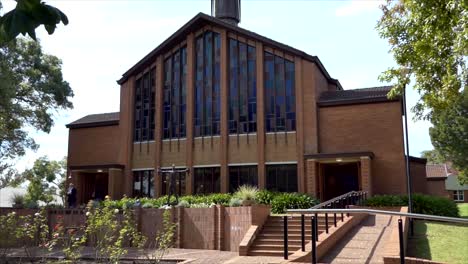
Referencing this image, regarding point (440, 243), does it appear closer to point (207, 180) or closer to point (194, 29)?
point (207, 180)

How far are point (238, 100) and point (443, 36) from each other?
17.8 metres

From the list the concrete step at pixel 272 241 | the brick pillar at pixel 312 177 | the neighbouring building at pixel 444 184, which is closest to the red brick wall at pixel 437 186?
the neighbouring building at pixel 444 184

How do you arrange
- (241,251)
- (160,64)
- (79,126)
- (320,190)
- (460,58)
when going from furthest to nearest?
(79,126)
(160,64)
(320,190)
(241,251)
(460,58)

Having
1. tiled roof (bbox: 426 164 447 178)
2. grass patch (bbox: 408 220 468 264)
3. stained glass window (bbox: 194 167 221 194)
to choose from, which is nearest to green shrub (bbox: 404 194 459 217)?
grass patch (bbox: 408 220 468 264)

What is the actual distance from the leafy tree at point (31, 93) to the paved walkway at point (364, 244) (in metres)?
18.2

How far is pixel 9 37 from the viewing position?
293cm

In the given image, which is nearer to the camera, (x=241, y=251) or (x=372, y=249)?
(x=372, y=249)

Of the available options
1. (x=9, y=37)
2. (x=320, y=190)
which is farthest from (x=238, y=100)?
(x=9, y=37)

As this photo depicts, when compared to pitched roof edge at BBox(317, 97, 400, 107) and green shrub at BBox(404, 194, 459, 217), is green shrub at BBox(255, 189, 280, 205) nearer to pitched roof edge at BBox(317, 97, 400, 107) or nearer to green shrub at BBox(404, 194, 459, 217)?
pitched roof edge at BBox(317, 97, 400, 107)

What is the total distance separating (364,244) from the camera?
1308cm

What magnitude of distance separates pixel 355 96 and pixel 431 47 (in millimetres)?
15700

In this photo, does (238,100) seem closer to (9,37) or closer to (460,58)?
(460,58)

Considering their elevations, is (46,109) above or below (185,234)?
above

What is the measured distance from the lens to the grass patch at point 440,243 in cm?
1177
